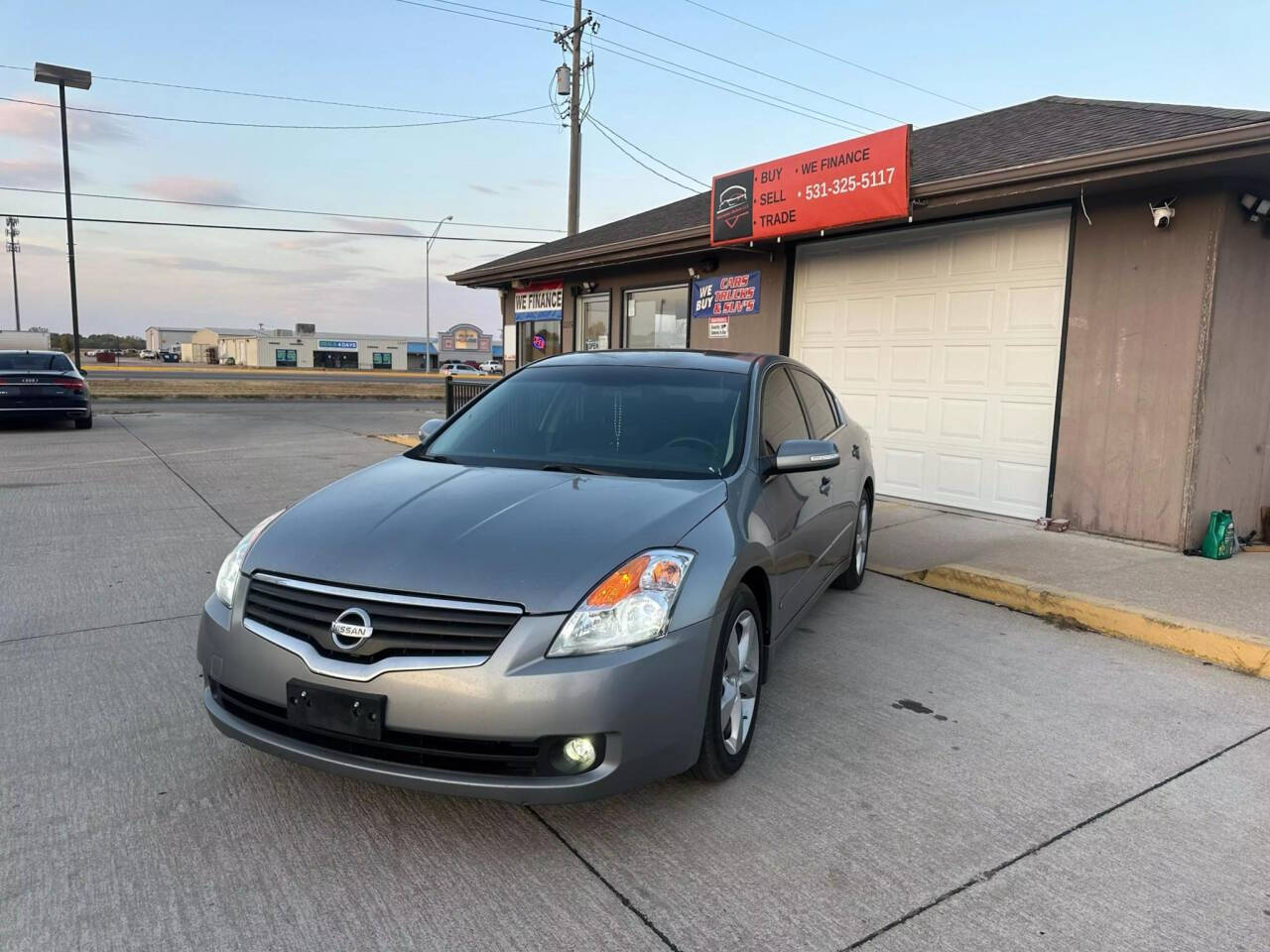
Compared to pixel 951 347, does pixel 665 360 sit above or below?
below

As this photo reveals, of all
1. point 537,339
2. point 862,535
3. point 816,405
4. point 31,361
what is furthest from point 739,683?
point 31,361

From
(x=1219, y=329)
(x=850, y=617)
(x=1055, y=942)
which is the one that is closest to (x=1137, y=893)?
(x=1055, y=942)

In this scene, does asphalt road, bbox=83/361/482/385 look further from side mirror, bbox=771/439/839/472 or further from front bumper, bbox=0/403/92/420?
side mirror, bbox=771/439/839/472

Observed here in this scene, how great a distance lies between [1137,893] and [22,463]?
42.2 feet

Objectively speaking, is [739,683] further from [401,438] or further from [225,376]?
[225,376]

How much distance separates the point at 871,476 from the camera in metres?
6.19

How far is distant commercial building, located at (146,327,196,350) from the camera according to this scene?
12602 cm

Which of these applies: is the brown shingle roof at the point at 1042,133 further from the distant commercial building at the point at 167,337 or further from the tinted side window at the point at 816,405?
the distant commercial building at the point at 167,337

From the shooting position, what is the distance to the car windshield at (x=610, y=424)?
3.68 m

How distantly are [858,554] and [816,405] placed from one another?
1.26 m

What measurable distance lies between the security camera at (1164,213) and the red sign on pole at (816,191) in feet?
6.30

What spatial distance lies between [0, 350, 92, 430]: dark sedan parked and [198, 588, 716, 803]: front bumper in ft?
49.8

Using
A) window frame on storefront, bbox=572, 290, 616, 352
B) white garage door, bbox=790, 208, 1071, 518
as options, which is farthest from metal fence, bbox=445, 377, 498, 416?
white garage door, bbox=790, 208, 1071, 518

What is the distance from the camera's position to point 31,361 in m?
15.3
